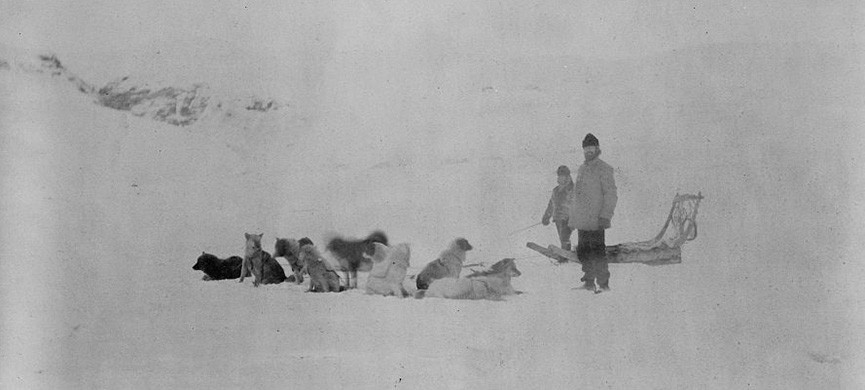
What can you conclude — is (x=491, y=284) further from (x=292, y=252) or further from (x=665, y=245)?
(x=292, y=252)

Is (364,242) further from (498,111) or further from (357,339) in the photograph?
(498,111)

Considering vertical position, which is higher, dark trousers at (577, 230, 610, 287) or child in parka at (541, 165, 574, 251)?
child in parka at (541, 165, 574, 251)

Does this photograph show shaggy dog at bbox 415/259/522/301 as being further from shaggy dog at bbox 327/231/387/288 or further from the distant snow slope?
shaggy dog at bbox 327/231/387/288

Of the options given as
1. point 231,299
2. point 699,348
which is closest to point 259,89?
point 231,299

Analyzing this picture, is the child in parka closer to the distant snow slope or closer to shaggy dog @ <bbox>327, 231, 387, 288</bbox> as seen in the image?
the distant snow slope

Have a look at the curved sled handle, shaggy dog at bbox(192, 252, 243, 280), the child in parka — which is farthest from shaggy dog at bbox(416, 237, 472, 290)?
the curved sled handle

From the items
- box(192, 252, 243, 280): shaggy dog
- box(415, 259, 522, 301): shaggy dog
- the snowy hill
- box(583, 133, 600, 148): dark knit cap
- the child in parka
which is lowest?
box(415, 259, 522, 301): shaggy dog

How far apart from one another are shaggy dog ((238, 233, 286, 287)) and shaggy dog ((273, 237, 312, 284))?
0.06 metres

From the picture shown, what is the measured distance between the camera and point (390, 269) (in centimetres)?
557

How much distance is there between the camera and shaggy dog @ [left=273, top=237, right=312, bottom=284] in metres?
5.58

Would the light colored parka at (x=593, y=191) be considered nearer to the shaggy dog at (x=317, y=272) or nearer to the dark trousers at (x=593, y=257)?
the dark trousers at (x=593, y=257)

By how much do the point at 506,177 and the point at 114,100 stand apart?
8.03 feet

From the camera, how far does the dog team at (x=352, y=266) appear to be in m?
5.56

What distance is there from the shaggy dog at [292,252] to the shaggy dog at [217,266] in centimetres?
25
